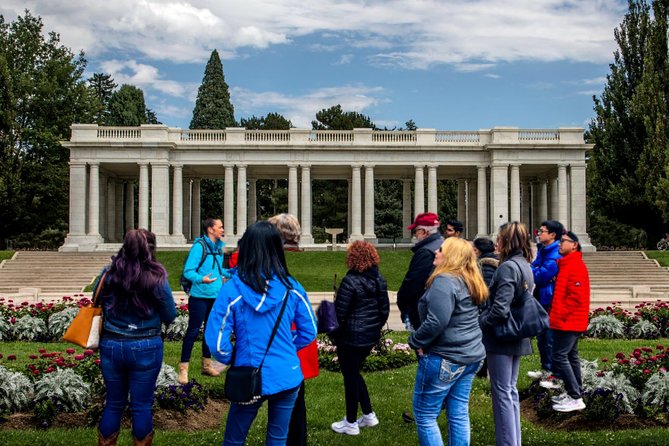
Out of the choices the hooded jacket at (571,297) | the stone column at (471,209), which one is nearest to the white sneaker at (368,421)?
the hooded jacket at (571,297)

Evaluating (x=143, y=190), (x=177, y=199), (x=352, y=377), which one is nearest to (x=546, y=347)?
(x=352, y=377)

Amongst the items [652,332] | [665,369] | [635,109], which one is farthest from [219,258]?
[635,109]

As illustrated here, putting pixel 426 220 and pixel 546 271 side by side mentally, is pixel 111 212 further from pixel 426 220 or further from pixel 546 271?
pixel 426 220

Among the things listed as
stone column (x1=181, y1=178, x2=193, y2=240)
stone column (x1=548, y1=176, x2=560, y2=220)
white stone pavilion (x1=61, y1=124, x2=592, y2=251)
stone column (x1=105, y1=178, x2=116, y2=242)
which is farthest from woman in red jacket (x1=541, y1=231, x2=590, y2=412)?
stone column (x1=105, y1=178, x2=116, y2=242)

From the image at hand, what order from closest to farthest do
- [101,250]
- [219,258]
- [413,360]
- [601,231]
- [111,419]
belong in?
[111,419], [219,258], [413,360], [101,250], [601,231]

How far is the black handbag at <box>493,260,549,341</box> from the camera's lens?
23.3 ft

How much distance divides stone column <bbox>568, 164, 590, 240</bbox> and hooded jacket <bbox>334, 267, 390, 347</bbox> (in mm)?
41192

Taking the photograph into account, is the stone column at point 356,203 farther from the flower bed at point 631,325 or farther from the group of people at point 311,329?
the group of people at point 311,329

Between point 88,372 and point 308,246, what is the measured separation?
36.6 metres

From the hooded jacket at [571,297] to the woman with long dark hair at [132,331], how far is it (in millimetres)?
5358

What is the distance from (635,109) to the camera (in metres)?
46.8

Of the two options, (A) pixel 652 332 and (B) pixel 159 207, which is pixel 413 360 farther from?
(B) pixel 159 207

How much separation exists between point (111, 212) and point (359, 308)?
47.8 meters

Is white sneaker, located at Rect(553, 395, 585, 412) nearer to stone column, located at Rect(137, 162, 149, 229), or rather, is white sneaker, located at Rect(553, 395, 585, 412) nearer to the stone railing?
the stone railing
